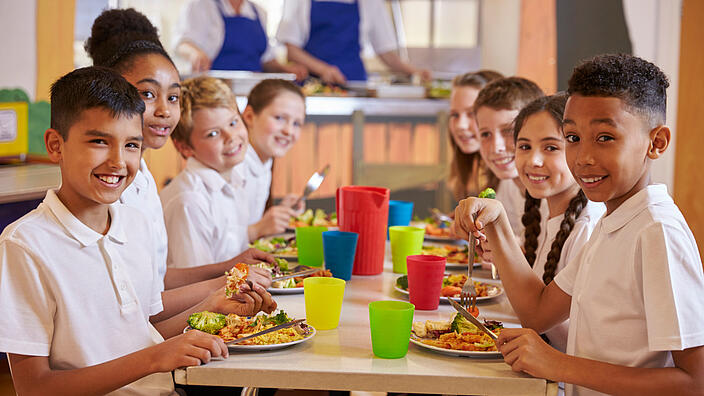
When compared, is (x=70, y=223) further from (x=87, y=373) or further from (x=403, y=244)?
(x=403, y=244)

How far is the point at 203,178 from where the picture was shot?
7.67ft

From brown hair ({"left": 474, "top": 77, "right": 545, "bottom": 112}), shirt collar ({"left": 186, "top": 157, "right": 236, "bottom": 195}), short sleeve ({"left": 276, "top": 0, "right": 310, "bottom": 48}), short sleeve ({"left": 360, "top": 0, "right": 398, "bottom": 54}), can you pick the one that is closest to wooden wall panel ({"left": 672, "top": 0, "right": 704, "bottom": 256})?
short sleeve ({"left": 360, "top": 0, "right": 398, "bottom": 54})

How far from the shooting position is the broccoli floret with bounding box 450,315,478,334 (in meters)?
1.39

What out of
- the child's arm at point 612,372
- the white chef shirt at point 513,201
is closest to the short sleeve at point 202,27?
the white chef shirt at point 513,201

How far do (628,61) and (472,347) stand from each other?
62 cm

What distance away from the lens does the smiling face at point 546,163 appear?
185 cm

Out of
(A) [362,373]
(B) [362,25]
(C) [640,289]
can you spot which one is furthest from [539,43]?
(A) [362,373]

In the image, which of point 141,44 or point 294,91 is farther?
point 294,91

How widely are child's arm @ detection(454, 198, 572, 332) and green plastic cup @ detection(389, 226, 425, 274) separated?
359 millimetres

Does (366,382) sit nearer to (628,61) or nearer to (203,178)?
(628,61)

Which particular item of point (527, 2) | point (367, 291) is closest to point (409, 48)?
point (527, 2)

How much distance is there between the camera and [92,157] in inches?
54.4

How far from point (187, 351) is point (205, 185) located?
118 centimetres

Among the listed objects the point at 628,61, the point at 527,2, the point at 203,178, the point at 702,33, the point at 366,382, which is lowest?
the point at 366,382
